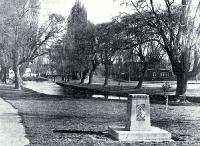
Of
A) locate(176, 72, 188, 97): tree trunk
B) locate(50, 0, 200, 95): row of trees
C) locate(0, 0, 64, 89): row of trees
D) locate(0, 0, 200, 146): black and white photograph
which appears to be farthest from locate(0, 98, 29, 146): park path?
locate(0, 0, 64, 89): row of trees

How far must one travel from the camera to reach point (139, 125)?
10.8m

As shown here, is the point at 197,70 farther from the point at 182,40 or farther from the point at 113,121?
the point at 113,121

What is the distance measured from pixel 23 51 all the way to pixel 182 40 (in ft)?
59.8

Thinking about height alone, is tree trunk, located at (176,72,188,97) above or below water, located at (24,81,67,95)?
above

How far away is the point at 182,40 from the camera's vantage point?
26453 millimetres

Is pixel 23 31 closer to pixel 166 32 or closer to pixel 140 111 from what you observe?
pixel 166 32

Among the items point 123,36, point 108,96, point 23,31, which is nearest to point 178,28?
point 123,36

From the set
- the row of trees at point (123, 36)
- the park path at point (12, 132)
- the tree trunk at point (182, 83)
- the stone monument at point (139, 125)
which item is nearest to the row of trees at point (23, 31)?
the row of trees at point (123, 36)

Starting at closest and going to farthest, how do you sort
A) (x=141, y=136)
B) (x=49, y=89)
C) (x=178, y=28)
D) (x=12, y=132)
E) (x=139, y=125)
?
(x=141, y=136) < (x=139, y=125) < (x=12, y=132) < (x=178, y=28) < (x=49, y=89)

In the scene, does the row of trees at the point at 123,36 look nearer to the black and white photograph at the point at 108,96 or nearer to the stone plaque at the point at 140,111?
the black and white photograph at the point at 108,96

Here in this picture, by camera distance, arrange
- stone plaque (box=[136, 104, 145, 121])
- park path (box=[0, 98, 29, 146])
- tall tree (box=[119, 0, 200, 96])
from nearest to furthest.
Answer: park path (box=[0, 98, 29, 146]) → stone plaque (box=[136, 104, 145, 121]) → tall tree (box=[119, 0, 200, 96])

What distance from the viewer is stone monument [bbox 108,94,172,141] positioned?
10.5 meters

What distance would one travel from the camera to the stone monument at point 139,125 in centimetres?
1045

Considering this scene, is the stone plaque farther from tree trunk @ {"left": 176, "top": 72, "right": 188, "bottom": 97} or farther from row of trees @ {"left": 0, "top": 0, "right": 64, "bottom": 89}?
row of trees @ {"left": 0, "top": 0, "right": 64, "bottom": 89}
